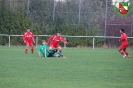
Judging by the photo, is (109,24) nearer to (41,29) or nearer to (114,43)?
(114,43)

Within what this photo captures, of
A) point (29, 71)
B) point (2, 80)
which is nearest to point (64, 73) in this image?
point (29, 71)

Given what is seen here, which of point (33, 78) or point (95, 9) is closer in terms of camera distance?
point (33, 78)

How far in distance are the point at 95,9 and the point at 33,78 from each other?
1251 inches

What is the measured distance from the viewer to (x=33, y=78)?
16.6 metres

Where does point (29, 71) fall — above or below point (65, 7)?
below

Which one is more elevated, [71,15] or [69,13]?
[69,13]

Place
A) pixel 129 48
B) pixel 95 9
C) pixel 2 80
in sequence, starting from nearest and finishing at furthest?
pixel 2 80 < pixel 129 48 < pixel 95 9

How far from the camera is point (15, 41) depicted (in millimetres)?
45438

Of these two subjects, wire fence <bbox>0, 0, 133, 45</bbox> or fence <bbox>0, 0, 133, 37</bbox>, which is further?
fence <bbox>0, 0, 133, 37</bbox>

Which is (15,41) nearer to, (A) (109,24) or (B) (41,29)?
(B) (41,29)

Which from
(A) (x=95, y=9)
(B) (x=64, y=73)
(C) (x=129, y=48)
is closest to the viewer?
(B) (x=64, y=73)

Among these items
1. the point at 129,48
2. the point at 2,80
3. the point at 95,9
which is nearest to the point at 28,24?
the point at 95,9

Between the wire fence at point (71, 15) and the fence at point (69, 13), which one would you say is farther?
the fence at point (69, 13)

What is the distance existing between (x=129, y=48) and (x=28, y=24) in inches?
378
